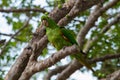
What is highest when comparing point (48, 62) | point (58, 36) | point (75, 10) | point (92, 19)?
point (92, 19)

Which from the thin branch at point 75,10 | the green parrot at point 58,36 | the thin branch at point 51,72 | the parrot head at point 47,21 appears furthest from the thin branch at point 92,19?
the parrot head at point 47,21

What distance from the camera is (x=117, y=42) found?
6.01 meters

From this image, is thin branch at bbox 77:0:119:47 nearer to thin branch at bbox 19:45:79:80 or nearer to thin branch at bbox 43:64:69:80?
thin branch at bbox 43:64:69:80

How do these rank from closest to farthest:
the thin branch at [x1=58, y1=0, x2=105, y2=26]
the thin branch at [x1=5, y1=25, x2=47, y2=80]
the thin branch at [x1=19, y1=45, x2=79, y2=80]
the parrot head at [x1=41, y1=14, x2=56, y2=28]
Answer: the thin branch at [x1=19, y1=45, x2=79, y2=80] → the parrot head at [x1=41, y1=14, x2=56, y2=28] → the thin branch at [x1=5, y1=25, x2=47, y2=80] → the thin branch at [x1=58, y1=0, x2=105, y2=26]

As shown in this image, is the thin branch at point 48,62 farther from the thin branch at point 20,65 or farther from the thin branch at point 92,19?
the thin branch at point 92,19

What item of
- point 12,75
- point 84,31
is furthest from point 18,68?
point 84,31

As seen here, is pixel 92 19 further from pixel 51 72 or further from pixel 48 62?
pixel 48 62

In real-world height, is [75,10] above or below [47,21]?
above

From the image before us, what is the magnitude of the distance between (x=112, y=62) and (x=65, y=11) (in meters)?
3.41

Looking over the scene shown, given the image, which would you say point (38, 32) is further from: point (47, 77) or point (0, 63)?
point (0, 63)

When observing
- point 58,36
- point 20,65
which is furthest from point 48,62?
point 20,65

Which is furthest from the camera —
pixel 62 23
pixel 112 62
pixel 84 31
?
pixel 112 62

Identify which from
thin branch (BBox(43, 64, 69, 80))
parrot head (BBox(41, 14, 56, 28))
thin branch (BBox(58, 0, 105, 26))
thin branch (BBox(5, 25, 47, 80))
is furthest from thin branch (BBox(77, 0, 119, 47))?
parrot head (BBox(41, 14, 56, 28))

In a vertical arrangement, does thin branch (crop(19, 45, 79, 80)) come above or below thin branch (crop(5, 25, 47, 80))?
below
